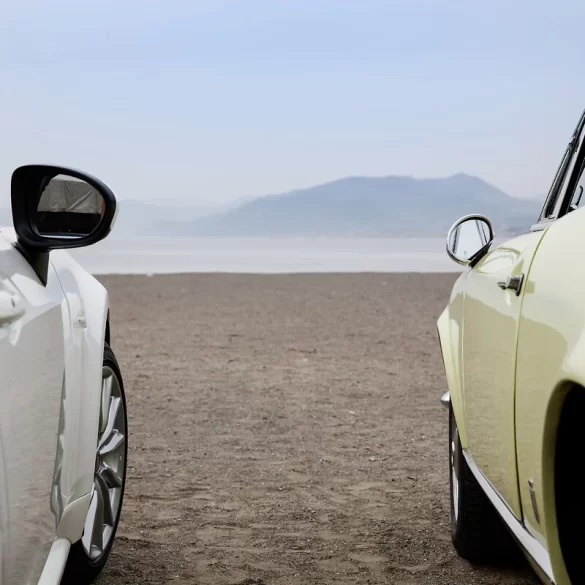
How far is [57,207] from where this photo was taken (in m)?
3.14

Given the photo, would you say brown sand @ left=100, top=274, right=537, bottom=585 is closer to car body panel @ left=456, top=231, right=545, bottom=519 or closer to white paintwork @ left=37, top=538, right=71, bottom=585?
car body panel @ left=456, top=231, right=545, bottom=519

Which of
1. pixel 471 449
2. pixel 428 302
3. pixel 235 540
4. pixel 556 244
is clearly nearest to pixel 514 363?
pixel 556 244

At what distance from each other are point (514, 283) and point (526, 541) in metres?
0.72

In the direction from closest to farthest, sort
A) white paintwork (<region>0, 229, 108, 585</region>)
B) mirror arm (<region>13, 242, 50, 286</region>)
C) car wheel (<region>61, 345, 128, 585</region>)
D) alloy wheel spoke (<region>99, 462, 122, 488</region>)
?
white paintwork (<region>0, 229, 108, 585</region>) < mirror arm (<region>13, 242, 50, 286</region>) < car wheel (<region>61, 345, 128, 585</region>) < alloy wheel spoke (<region>99, 462, 122, 488</region>)

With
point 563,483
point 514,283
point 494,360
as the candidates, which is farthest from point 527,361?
point 494,360

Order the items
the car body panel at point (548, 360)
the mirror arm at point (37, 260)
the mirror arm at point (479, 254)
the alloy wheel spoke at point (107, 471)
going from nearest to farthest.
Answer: the car body panel at point (548, 360)
the mirror arm at point (37, 260)
the alloy wheel spoke at point (107, 471)
the mirror arm at point (479, 254)

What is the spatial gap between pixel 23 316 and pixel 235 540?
259 centimetres

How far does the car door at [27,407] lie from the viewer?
242cm

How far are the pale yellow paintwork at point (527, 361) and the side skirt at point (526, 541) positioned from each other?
31mm

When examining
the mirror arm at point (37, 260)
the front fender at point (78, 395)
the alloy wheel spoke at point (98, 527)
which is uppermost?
the mirror arm at point (37, 260)

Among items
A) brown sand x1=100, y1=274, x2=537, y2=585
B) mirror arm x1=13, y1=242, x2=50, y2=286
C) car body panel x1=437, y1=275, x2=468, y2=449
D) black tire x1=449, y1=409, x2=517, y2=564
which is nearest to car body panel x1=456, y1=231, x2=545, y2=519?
car body panel x1=437, y1=275, x2=468, y2=449

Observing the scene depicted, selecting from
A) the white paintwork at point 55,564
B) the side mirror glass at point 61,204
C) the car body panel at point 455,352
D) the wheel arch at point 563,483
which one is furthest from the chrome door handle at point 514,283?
the white paintwork at point 55,564

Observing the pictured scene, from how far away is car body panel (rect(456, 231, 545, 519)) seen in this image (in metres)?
2.91

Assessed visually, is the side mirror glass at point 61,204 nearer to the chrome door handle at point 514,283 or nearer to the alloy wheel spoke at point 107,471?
the alloy wheel spoke at point 107,471
